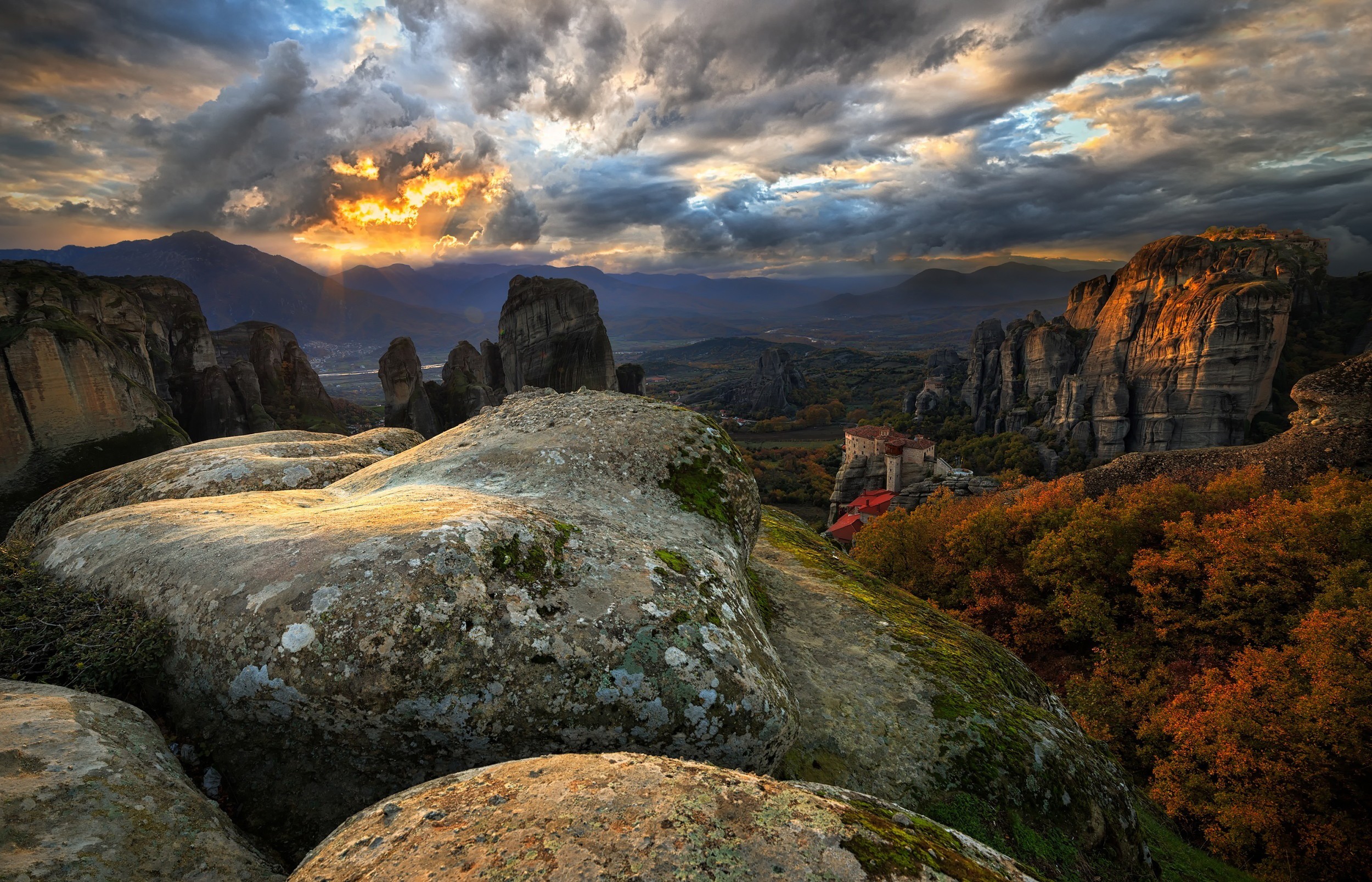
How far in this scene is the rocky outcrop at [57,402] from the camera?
135 feet

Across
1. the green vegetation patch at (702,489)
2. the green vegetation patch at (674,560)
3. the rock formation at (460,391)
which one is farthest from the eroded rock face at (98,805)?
the rock formation at (460,391)

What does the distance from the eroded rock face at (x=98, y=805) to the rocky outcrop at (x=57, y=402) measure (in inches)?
1978

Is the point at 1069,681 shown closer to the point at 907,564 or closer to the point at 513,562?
the point at 907,564

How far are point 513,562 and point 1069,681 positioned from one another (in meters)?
25.0

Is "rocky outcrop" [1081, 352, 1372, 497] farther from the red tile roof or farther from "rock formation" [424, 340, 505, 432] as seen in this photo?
"rock formation" [424, 340, 505, 432]

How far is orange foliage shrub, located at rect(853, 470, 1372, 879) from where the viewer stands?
14.7m

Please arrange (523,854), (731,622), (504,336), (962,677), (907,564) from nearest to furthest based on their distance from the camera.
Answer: (523,854) < (731,622) < (962,677) < (907,564) < (504,336)

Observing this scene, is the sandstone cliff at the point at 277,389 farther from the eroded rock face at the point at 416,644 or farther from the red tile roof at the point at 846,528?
the eroded rock face at the point at 416,644

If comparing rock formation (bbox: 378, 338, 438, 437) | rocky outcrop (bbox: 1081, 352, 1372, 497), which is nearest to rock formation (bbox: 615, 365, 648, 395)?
rock formation (bbox: 378, 338, 438, 437)

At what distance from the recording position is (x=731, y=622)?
9258 millimetres

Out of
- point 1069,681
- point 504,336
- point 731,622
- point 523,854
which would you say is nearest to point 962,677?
point 731,622

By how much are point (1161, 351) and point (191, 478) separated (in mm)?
131910

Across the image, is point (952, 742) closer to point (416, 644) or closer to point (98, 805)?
point (416, 644)

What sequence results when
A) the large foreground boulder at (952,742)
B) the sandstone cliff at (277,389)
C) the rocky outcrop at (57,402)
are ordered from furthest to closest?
1. the sandstone cliff at (277,389)
2. the rocky outcrop at (57,402)
3. the large foreground boulder at (952,742)
